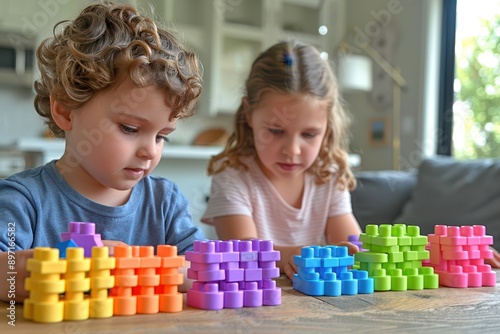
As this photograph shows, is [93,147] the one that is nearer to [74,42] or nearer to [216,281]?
[74,42]

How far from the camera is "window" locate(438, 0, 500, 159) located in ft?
14.1

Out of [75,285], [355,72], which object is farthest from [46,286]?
[355,72]

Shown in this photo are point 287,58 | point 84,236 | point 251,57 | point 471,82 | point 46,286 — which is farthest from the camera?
point 251,57

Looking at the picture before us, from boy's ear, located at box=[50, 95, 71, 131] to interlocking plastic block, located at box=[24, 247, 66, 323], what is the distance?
42cm

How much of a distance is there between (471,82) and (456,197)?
1.96m

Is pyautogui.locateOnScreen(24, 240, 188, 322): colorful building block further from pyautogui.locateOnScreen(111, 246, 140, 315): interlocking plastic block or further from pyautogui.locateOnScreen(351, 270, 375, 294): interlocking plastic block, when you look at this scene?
pyautogui.locateOnScreen(351, 270, 375, 294): interlocking plastic block

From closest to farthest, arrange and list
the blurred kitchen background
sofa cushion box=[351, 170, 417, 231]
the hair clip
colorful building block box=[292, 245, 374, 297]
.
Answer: colorful building block box=[292, 245, 374, 297], the hair clip, sofa cushion box=[351, 170, 417, 231], the blurred kitchen background

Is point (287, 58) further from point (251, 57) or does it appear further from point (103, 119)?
point (251, 57)

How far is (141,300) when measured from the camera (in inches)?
29.7

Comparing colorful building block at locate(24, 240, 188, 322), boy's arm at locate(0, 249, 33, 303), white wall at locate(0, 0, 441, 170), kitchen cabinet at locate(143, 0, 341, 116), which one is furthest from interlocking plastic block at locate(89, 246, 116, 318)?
kitchen cabinet at locate(143, 0, 341, 116)

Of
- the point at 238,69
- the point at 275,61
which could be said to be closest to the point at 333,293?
the point at 275,61

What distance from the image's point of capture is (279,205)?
1692 millimetres

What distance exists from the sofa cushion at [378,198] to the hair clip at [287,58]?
61.9 inches

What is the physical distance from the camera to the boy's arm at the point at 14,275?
0.79 metres
